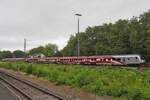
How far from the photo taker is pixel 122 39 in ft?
311

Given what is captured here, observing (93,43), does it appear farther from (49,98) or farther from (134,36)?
(49,98)

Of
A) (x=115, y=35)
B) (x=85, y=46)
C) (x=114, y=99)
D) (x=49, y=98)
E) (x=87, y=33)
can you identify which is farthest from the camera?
(x=87, y=33)

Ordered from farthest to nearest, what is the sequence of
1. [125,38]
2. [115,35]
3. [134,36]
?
[115,35]
[125,38]
[134,36]

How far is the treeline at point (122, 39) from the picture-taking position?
85.9 metres

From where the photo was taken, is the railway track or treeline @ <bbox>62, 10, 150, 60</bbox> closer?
the railway track

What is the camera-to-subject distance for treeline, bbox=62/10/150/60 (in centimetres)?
8588

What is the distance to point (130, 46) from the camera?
90500 mm

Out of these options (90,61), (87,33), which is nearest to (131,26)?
(90,61)

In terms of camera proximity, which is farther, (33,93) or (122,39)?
(122,39)

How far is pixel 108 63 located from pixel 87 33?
60878 mm

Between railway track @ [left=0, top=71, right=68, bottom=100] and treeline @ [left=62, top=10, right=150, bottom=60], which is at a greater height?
treeline @ [left=62, top=10, right=150, bottom=60]

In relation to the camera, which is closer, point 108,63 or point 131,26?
point 108,63

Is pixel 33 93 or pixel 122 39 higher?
pixel 122 39

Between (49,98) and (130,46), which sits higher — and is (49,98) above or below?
below
